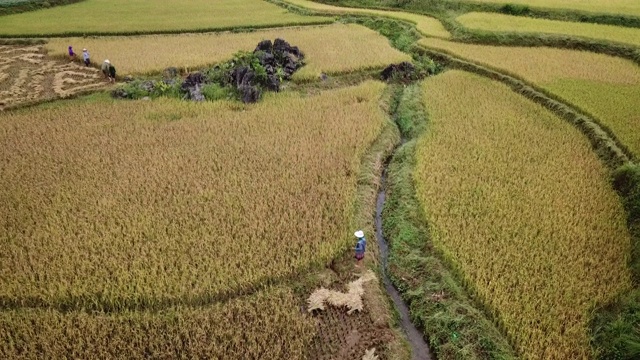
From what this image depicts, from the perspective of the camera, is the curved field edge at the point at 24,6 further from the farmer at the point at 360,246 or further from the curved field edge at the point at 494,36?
the farmer at the point at 360,246

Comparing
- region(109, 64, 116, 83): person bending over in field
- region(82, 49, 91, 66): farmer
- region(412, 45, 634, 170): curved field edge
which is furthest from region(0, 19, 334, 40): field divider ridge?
region(412, 45, 634, 170): curved field edge

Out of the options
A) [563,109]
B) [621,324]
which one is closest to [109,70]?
[563,109]

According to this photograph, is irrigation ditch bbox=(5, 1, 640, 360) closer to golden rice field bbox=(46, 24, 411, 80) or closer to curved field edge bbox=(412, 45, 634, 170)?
curved field edge bbox=(412, 45, 634, 170)

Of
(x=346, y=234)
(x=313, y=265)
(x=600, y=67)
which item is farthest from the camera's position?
(x=600, y=67)

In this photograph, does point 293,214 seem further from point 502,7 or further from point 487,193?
point 502,7

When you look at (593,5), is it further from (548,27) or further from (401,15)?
(401,15)

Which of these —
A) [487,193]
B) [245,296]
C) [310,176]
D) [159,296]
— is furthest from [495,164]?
[159,296]
